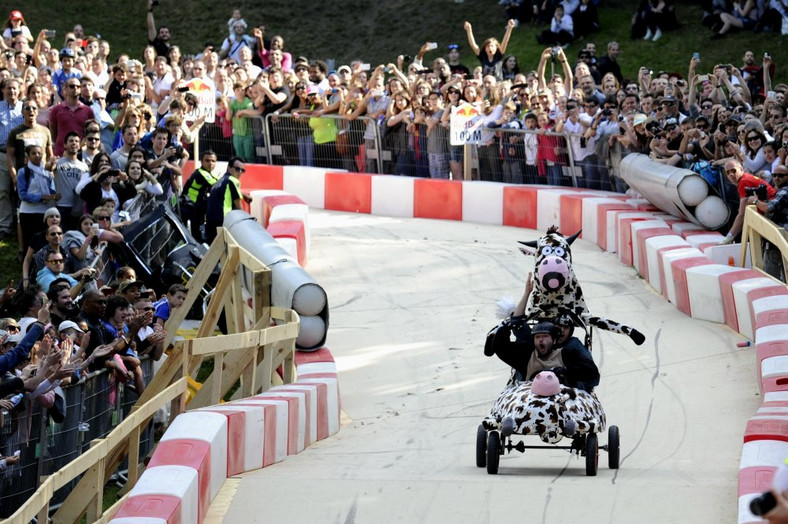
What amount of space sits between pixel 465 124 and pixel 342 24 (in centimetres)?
1539

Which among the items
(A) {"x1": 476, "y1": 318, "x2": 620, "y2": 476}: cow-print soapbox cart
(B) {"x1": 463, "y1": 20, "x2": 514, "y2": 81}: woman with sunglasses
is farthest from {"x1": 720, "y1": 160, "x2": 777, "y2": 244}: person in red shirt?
(B) {"x1": 463, "y1": 20, "x2": 514, "y2": 81}: woman with sunglasses

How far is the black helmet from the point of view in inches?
383

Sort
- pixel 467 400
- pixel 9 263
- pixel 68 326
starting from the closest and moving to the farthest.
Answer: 1. pixel 68 326
2. pixel 467 400
3. pixel 9 263

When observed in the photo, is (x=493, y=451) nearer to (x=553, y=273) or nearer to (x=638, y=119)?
(x=553, y=273)

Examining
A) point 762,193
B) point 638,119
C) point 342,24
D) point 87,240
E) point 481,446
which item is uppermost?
point 342,24

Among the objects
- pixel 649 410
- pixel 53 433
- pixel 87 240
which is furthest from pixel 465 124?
pixel 53 433

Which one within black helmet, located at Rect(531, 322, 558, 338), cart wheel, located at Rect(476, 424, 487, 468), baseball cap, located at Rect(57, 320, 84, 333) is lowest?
cart wheel, located at Rect(476, 424, 487, 468)

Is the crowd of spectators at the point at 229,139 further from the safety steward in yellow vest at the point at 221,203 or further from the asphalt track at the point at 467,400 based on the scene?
the asphalt track at the point at 467,400

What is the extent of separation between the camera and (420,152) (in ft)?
70.4

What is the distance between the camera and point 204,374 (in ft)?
46.2

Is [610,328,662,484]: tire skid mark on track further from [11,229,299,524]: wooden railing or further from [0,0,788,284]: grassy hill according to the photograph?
[0,0,788,284]: grassy hill

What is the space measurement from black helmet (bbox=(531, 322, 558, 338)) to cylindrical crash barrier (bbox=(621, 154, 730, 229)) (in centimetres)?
722

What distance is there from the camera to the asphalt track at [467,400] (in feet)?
27.9

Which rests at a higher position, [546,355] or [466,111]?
[466,111]
